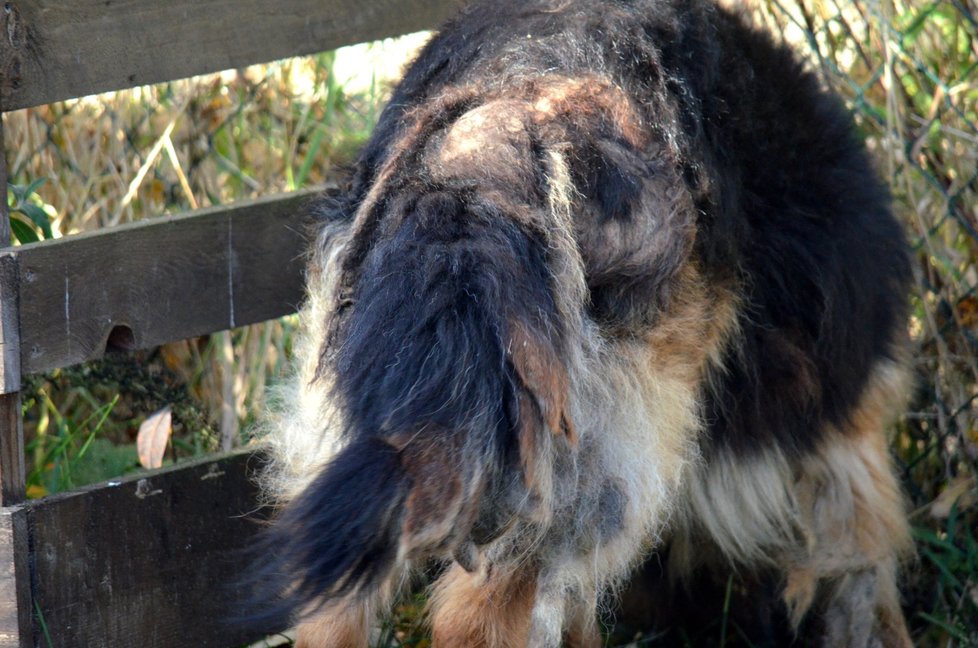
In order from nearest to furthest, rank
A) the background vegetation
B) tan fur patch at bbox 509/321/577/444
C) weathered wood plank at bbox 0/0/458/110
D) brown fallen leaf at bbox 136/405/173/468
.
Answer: tan fur patch at bbox 509/321/577/444
weathered wood plank at bbox 0/0/458/110
brown fallen leaf at bbox 136/405/173/468
the background vegetation

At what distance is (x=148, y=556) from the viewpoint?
307 centimetres

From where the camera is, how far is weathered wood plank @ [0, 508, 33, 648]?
2.72 metres

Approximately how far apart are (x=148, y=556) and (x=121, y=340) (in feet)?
1.94

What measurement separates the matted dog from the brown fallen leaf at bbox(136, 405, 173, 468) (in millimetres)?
844

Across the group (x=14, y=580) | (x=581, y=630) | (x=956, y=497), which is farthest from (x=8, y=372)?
(x=956, y=497)

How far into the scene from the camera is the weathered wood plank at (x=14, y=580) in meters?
2.72

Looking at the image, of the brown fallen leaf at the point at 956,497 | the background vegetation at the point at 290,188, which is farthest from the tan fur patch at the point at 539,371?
the brown fallen leaf at the point at 956,497

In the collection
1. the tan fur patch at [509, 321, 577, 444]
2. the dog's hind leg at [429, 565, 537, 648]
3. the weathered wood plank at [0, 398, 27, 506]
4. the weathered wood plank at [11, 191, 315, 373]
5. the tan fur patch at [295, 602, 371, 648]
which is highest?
the weathered wood plank at [11, 191, 315, 373]

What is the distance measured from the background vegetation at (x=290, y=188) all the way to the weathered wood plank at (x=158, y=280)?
1.05ft

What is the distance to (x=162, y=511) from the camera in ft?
10.2

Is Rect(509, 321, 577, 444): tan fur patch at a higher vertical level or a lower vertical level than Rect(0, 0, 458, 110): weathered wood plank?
lower

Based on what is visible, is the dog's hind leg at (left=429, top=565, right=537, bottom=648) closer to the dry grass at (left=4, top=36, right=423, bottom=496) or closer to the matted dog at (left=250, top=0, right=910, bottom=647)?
the matted dog at (left=250, top=0, right=910, bottom=647)

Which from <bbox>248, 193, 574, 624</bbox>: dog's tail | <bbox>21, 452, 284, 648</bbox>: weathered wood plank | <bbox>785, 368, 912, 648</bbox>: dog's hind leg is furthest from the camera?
<bbox>785, 368, 912, 648</bbox>: dog's hind leg

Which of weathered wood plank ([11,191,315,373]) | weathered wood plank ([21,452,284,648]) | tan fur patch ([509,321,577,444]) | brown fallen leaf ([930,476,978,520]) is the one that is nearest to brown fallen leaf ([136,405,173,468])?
weathered wood plank ([21,452,284,648])
